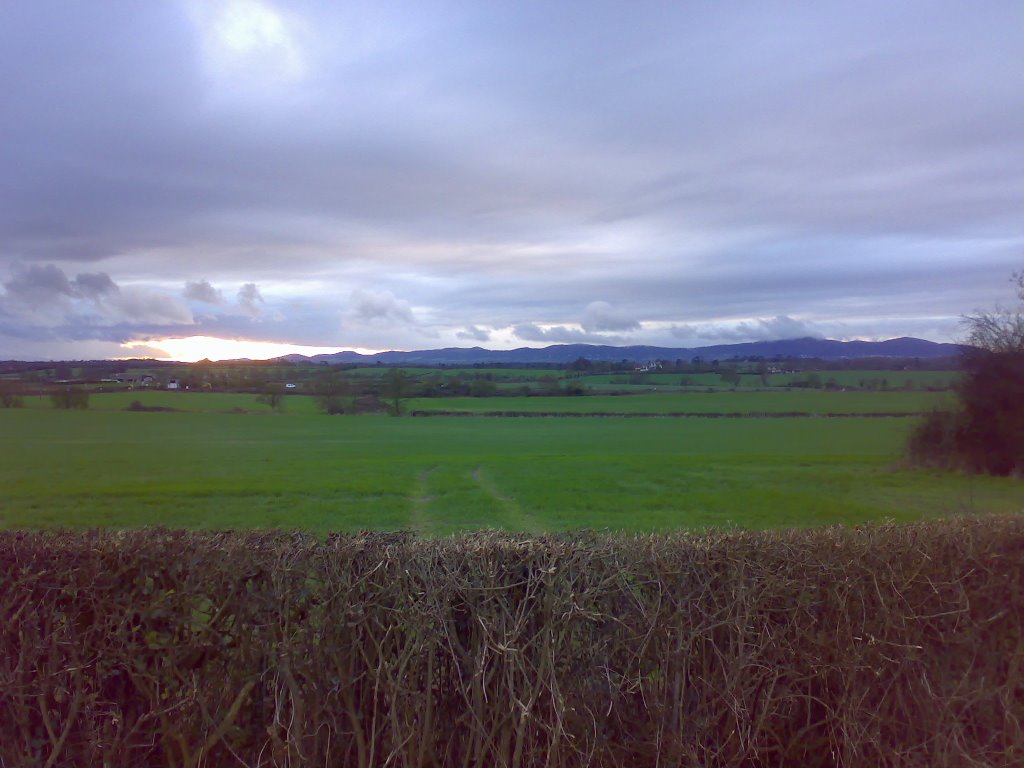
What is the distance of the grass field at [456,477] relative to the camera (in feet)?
60.9

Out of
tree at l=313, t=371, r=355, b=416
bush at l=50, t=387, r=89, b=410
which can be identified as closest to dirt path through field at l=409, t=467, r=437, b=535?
bush at l=50, t=387, r=89, b=410

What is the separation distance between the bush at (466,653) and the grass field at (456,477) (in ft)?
12.5

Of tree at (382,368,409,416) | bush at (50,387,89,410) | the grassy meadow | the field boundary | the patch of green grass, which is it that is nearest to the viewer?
the grassy meadow

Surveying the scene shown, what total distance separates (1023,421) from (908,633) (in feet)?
99.6

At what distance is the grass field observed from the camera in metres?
18.6

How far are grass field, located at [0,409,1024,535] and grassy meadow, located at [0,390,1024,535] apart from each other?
106 millimetres

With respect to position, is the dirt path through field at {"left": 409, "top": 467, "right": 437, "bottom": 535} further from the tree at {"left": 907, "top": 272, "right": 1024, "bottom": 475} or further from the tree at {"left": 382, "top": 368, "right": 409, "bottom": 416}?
the tree at {"left": 382, "top": 368, "right": 409, "bottom": 416}

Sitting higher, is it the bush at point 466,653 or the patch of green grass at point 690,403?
the bush at point 466,653

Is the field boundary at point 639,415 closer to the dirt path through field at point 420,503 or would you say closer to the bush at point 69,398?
the bush at point 69,398

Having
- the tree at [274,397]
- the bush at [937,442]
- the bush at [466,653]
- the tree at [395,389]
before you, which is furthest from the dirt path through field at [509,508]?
the tree at [395,389]

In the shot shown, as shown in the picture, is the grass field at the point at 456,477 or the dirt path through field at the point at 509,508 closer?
the dirt path through field at the point at 509,508

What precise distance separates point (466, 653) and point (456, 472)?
84.3 ft

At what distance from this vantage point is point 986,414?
29.6 m

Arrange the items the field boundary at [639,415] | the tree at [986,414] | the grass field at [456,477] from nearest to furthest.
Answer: the grass field at [456,477]
the tree at [986,414]
the field boundary at [639,415]
